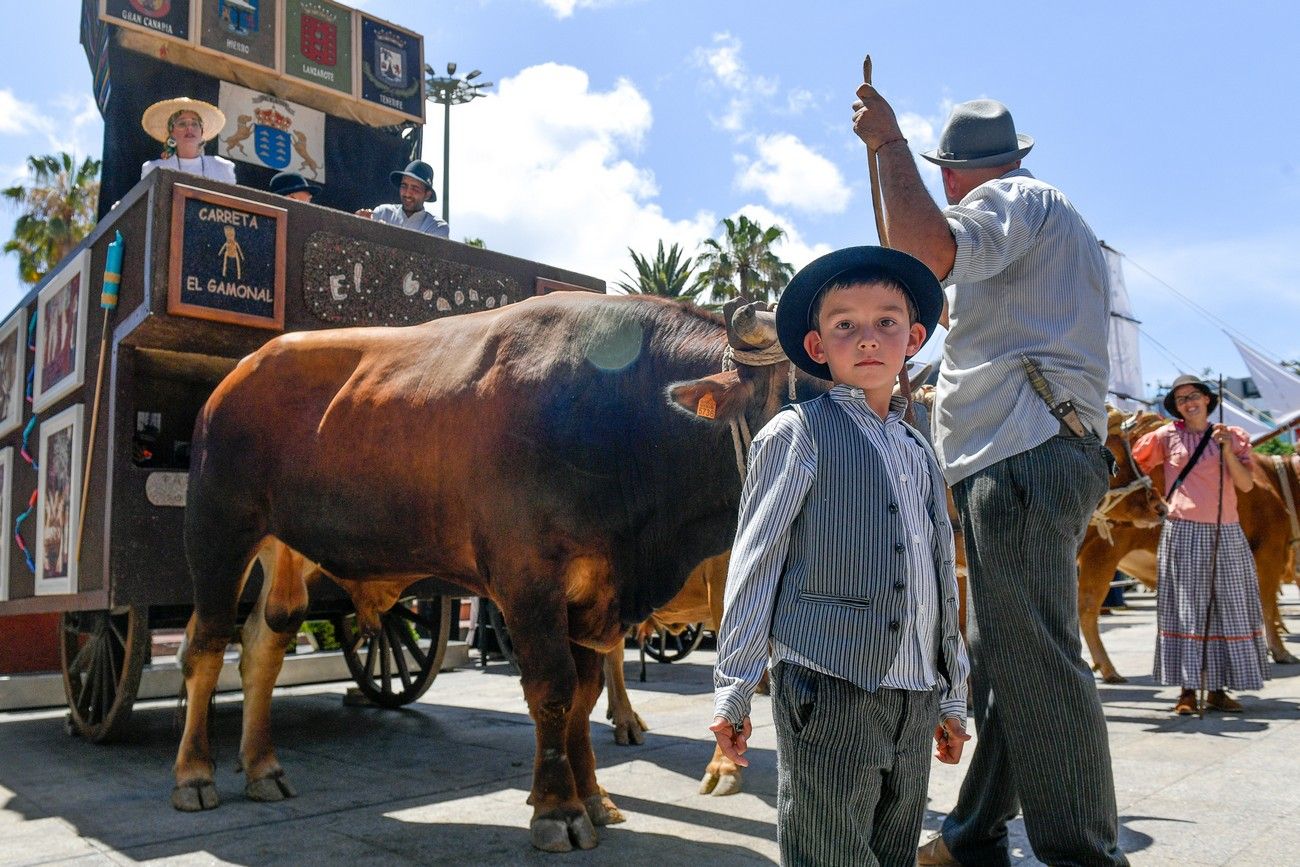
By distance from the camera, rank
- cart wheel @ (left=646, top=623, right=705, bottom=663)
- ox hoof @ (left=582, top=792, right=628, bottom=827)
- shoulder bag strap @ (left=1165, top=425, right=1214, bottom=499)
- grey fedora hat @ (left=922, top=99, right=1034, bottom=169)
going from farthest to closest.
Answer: cart wheel @ (left=646, top=623, right=705, bottom=663)
shoulder bag strap @ (left=1165, top=425, right=1214, bottom=499)
ox hoof @ (left=582, top=792, right=628, bottom=827)
grey fedora hat @ (left=922, top=99, right=1034, bottom=169)

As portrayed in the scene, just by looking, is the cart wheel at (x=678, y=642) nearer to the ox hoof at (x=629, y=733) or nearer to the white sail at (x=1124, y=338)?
the ox hoof at (x=629, y=733)

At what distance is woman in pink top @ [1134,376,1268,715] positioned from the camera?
629 cm

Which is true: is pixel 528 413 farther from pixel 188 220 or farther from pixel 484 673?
pixel 484 673

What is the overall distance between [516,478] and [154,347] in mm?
2464

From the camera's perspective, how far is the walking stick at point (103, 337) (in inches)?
200

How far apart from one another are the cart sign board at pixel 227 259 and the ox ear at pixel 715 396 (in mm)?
2716

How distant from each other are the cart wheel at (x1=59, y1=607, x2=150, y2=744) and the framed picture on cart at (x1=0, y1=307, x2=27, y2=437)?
136 centimetres

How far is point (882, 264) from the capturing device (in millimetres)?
2145

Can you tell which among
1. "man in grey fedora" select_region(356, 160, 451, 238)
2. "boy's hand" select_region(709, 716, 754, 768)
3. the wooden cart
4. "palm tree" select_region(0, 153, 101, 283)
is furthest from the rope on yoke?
"palm tree" select_region(0, 153, 101, 283)

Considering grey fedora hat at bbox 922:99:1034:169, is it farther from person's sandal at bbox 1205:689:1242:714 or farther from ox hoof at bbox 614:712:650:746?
person's sandal at bbox 1205:689:1242:714

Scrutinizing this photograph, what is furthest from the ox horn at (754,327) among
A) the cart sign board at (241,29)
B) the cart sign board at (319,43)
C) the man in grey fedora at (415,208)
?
the cart sign board at (319,43)

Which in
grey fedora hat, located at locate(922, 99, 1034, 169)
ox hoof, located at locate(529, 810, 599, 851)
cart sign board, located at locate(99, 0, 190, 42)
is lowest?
ox hoof, located at locate(529, 810, 599, 851)

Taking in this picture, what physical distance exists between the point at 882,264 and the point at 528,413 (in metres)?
1.96

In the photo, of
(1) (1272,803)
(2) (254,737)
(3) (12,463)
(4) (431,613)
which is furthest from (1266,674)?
(3) (12,463)
